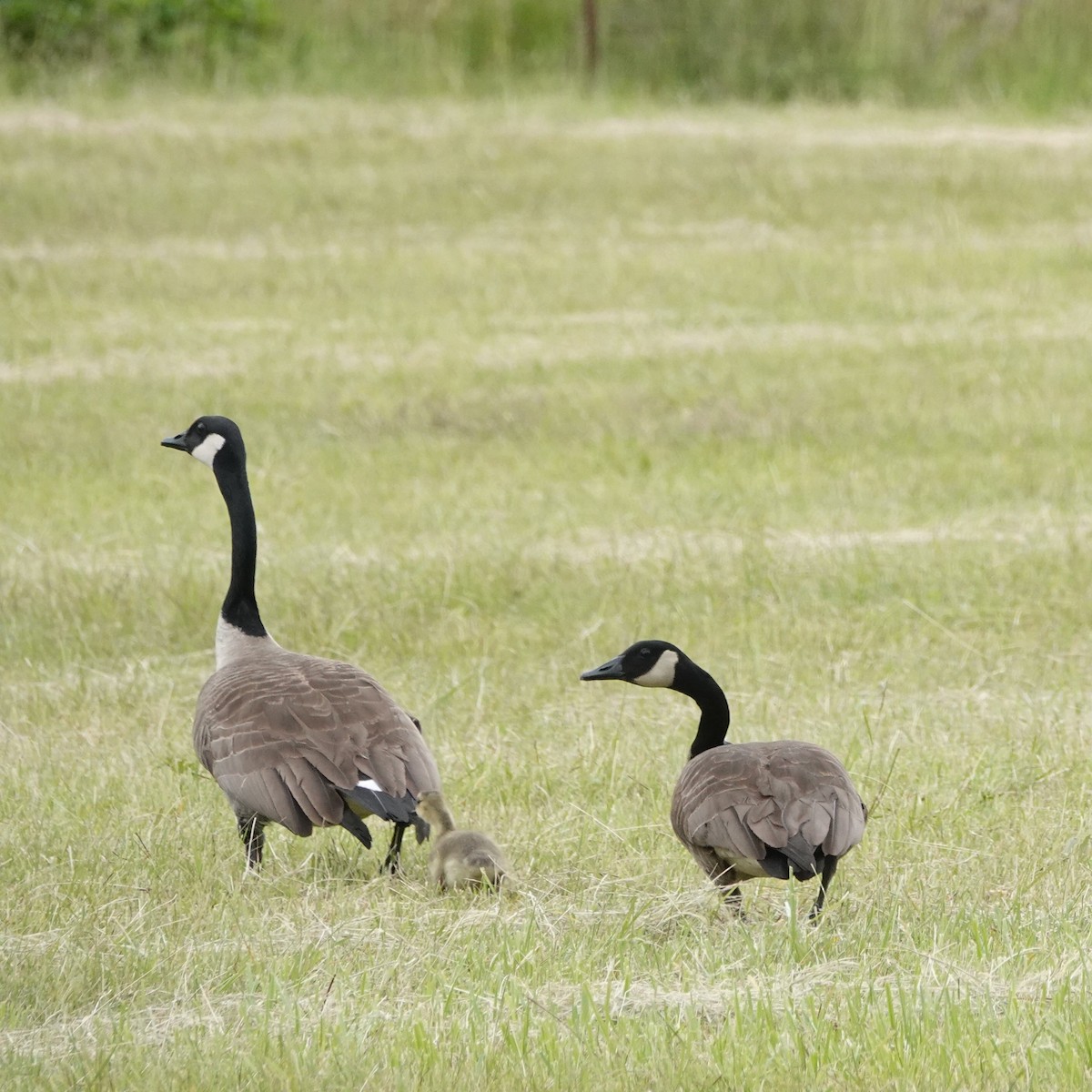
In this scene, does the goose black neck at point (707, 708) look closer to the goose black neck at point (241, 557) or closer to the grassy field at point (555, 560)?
the grassy field at point (555, 560)

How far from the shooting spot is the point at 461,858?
5.22 m

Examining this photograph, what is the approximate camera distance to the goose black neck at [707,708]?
5.83 meters

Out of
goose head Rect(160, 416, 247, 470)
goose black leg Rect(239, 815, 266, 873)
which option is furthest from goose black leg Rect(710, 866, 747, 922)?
goose head Rect(160, 416, 247, 470)

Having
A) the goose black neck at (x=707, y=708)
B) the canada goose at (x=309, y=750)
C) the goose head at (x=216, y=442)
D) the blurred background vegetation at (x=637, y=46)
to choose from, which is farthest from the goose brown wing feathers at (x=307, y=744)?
the blurred background vegetation at (x=637, y=46)

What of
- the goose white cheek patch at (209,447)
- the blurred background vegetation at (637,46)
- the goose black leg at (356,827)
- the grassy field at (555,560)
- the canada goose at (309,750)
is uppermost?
the blurred background vegetation at (637,46)

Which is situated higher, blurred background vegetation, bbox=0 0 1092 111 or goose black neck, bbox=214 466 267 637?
blurred background vegetation, bbox=0 0 1092 111

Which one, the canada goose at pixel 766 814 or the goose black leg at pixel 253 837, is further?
the goose black leg at pixel 253 837

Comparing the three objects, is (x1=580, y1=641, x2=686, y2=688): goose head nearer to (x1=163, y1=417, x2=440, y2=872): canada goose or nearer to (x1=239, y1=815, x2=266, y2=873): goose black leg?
(x1=163, y1=417, x2=440, y2=872): canada goose

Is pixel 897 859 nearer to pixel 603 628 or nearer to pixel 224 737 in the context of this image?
pixel 224 737

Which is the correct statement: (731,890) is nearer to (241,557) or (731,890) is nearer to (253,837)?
(253,837)

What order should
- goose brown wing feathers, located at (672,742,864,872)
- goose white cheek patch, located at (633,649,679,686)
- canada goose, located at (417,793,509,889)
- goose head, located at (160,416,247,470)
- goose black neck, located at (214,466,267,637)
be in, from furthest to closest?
goose head, located at (160,416,247,470) < goose black neck, located at (214,466,267,637) < goose white cheek patch, located at (633,649,679,686) < canada goose, located at (417,793,509,889) < goose brown wing feathers, located at (672,742,864,872)

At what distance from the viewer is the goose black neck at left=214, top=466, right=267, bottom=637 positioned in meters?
6.65

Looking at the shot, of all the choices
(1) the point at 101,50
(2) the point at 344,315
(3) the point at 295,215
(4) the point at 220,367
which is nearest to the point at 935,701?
(4) the point at 220,367

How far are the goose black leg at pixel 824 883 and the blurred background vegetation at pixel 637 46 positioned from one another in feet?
69.5
